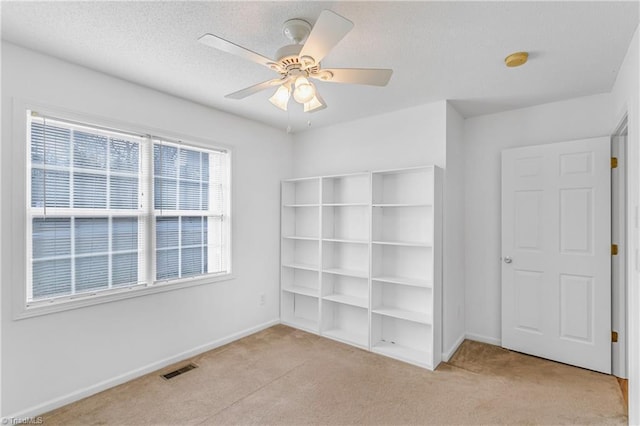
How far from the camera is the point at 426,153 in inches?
129

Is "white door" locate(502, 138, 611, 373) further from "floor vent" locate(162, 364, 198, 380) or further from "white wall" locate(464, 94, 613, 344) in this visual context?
"floor vent" locate(162, 364, 198, 380)

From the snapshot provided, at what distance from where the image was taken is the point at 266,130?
4020mm

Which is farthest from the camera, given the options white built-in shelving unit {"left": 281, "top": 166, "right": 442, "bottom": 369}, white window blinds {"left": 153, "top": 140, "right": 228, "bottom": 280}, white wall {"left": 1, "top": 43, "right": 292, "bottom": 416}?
white built-in shelving unit {"left": 281, "top": 166, "right": 442, "bottom": 369}

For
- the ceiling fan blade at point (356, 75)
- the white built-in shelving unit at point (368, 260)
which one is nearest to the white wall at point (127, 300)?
the white built-in shelving unit at point (368, 260)

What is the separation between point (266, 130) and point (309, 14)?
2.30 m

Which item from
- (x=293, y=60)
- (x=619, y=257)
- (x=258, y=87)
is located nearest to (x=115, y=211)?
(x=258, y=87)

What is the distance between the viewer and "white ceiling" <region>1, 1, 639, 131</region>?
5.79 ft

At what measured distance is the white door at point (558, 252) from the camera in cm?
288

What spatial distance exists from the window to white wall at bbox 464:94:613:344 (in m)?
2.81

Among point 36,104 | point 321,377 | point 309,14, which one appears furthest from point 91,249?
point 309,14

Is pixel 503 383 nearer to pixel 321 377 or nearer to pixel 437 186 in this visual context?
pixel 321 377

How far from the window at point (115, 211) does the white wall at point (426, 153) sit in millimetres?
1438

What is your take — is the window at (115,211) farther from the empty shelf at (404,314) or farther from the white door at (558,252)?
the white door at (558,252)

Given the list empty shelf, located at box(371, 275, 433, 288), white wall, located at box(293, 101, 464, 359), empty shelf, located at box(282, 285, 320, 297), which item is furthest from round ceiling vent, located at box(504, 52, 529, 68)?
empty shelf, located at box(282, 285, 320, 297)
